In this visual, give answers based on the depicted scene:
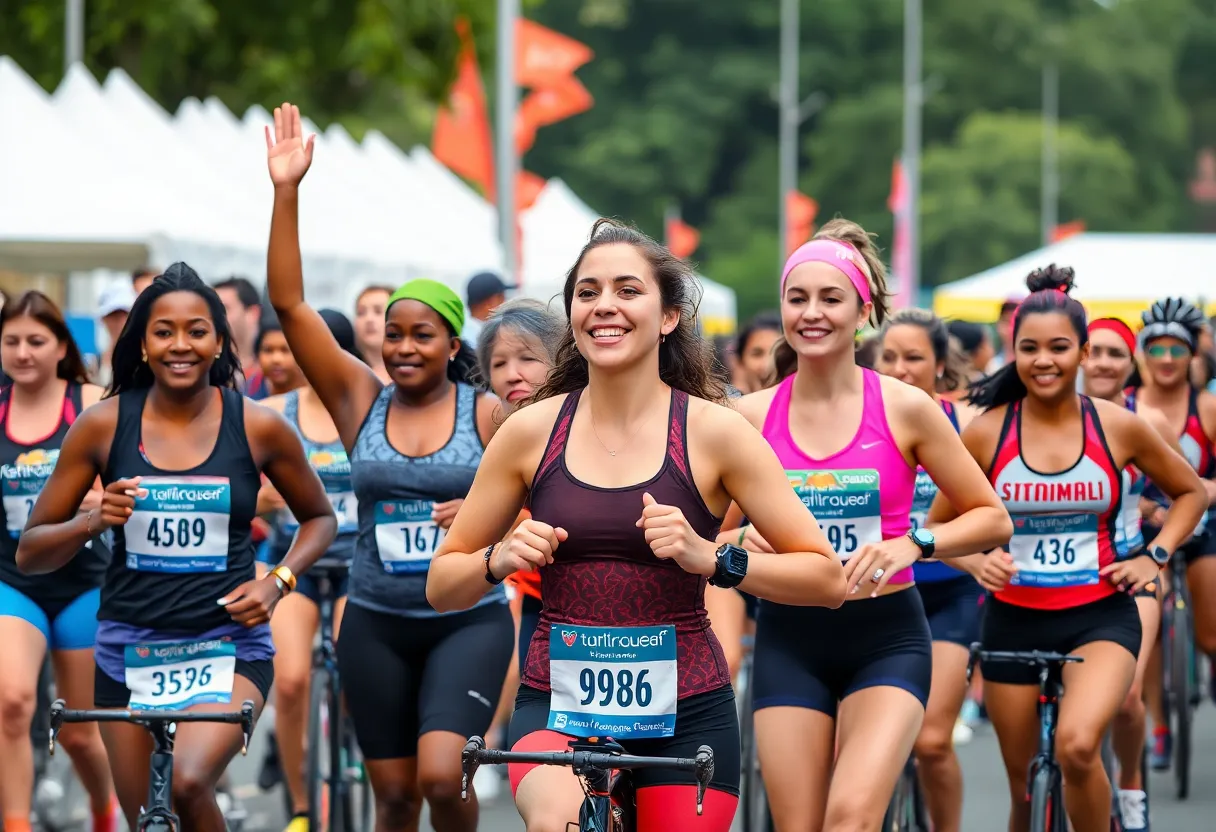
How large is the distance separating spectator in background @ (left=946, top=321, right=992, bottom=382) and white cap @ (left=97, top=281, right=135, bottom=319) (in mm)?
4704

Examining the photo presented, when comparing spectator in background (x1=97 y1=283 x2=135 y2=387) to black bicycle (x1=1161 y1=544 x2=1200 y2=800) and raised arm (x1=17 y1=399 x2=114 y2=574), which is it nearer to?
raised arm (x1=17 y1=399 x2=114 y2=574)

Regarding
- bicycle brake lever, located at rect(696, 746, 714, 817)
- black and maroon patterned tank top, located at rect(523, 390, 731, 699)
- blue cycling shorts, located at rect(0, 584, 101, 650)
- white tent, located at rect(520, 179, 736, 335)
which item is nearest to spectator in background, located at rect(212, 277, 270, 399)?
blue cycling shorts, located at rect(0, 584, 101, 650)

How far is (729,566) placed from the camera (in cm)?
484

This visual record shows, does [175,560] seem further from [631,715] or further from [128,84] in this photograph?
[128,84]

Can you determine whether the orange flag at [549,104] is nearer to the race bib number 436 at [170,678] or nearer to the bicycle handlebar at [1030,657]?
the bicycle handlebar at [1030,657]

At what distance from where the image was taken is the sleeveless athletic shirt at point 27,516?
304 inches

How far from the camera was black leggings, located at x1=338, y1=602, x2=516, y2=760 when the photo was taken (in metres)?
6.86

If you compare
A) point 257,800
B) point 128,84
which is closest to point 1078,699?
point 257,800

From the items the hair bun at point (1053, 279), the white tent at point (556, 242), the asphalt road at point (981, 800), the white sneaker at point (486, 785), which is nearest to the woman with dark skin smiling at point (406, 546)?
the hair bun at point (1053, 279)

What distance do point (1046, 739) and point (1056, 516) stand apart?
77 centimetres

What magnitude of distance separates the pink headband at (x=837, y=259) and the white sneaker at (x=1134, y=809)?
3.01 m

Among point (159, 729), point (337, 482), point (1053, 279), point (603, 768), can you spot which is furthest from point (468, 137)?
point (603, 768)

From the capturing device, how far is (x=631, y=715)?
197 inches

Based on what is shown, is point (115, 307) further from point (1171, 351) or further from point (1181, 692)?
point (1181, 692)
